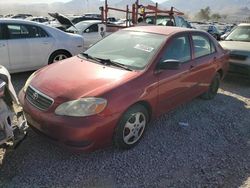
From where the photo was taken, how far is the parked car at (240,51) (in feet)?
23.0

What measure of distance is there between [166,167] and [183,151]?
48 centimetres

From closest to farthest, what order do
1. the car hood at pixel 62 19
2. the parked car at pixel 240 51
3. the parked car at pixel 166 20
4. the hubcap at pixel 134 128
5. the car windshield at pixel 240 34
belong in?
the hubcap at pixel 134 128 → the parked car at pixel 240 51 → the car windshield at pixel 240 34 → the car hood at pixel 62 19 → the parked car at pixel 166 20

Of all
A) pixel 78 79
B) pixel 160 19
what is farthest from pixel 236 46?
pixel 160 19

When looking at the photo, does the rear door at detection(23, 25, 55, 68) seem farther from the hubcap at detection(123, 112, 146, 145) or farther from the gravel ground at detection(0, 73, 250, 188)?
the hubcap at detection(123, 112, 146, 145)

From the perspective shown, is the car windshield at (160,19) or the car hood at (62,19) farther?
the car windshield at (160,19)

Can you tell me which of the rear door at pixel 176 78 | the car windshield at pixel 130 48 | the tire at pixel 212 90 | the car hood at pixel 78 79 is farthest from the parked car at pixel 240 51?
the car hood at pixel 78 79

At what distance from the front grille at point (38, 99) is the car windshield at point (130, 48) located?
3.84 ft

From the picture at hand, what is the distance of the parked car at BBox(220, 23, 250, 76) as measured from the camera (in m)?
7.01

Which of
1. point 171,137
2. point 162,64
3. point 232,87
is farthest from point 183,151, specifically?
point 232,87

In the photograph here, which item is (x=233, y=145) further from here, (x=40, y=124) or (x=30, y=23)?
(x=30, y=23)

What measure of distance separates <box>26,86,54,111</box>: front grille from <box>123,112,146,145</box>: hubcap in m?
1.00

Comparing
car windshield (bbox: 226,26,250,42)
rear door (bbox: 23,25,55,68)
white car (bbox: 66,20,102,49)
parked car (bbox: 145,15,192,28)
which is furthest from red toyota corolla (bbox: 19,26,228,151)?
parked car (bbox: 145,15,192,28)

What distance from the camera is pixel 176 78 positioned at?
4.29 m

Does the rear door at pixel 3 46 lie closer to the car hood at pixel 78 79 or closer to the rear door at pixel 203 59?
the car hood at pixel 78 79
